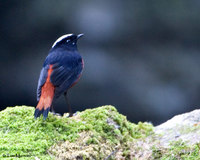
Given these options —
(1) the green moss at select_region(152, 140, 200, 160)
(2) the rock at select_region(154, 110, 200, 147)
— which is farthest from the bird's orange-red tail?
(2) the rock at select_region(154, 110, 200, 147)

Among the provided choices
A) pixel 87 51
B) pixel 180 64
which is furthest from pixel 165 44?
pixel 87 51

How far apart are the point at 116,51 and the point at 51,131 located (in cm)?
666

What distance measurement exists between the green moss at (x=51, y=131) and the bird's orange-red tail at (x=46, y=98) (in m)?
0.09

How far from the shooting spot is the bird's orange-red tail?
4.30 meters

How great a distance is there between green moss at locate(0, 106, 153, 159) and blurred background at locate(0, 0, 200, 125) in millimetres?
5121

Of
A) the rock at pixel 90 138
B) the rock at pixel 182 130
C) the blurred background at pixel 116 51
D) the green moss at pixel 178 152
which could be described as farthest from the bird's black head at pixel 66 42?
the blurred background at pixel 116 51

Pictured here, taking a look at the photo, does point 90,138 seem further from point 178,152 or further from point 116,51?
point 116,51

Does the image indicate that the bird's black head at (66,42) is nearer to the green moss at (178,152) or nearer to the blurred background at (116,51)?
the green moss at (178,152)

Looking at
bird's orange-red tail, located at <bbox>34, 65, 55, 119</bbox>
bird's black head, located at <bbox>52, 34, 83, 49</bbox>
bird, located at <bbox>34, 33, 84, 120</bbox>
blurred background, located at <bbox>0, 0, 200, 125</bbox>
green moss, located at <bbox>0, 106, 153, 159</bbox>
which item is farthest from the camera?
blurred background, located at <bbox>0, 0, 200, 125</bbox>

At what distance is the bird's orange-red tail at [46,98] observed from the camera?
4.30m

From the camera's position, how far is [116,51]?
1059 centimetres

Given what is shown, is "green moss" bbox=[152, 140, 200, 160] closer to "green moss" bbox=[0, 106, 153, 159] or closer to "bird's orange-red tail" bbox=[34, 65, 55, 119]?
"green moss" bbox=[0, 106, 153, 159]

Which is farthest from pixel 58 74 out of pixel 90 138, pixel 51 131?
pixel 90 138

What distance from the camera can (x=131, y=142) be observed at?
15.1 ft
